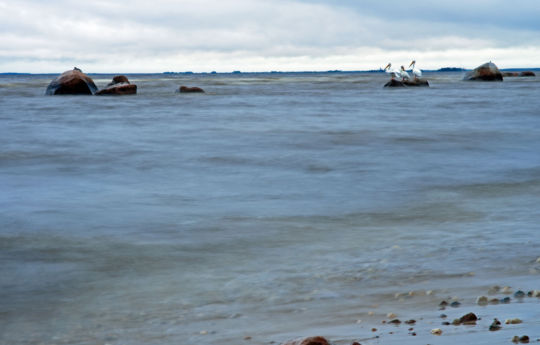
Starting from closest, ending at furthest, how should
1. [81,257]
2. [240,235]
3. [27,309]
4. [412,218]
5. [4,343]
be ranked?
1. [4,343]
2. [27,309]
3. [81,257]
4. [240,235]
5. [412,218]

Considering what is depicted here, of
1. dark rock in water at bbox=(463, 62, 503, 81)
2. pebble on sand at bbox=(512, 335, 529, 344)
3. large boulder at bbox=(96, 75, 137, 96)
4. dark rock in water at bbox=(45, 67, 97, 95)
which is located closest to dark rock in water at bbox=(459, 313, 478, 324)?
pebble on sand at bbox=(512, 335, 529, 344)

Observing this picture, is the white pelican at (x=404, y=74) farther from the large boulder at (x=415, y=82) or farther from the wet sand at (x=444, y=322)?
the wet sand at (x=444, y=322)

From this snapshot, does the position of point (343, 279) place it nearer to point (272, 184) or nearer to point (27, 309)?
point (27, 309)

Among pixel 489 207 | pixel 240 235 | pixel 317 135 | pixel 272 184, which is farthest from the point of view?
pixel 317 135

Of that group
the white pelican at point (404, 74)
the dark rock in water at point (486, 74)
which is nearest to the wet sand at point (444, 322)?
the white pelican at point (404, 74)

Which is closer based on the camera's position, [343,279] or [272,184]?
[343,279]

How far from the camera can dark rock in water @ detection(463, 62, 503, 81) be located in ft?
160

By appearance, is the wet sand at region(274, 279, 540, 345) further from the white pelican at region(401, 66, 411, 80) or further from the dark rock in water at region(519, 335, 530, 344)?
the white pelican at region(401, 66, 411, 80)

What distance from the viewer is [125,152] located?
11.6m

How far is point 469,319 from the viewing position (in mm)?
2988

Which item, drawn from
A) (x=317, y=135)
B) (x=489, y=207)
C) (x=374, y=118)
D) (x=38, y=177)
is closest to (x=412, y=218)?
(x=489, y=207)

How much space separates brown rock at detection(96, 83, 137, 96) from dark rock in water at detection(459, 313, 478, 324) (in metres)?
28.1

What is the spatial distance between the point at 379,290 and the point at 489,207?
9.79ft

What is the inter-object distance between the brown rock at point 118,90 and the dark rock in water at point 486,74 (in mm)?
27402
